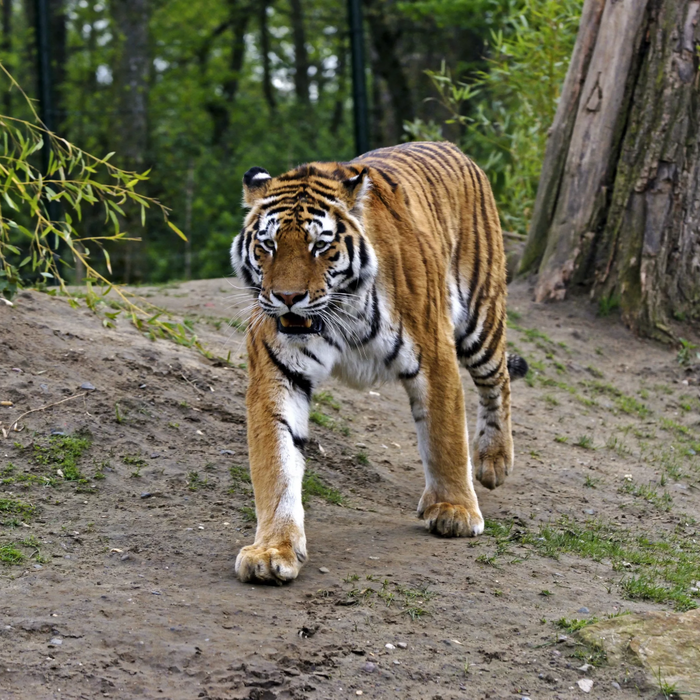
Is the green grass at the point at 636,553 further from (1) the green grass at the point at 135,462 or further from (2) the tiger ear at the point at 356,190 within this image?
(1) the green grass at the point at 135,462

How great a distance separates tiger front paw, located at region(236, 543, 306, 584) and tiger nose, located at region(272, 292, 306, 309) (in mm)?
886

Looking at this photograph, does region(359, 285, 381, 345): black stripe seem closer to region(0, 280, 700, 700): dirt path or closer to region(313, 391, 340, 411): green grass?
region(0, 280, 700, 700): dirt path

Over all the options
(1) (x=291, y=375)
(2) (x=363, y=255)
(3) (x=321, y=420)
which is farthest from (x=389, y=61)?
(1) (x=291, y=375)

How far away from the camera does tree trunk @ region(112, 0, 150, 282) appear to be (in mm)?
13391

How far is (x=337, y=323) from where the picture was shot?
3.77m

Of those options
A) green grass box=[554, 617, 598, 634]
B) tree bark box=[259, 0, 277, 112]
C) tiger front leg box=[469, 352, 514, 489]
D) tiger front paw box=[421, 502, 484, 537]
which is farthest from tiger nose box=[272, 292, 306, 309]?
tree bark box=[259, 0, 277, 112]

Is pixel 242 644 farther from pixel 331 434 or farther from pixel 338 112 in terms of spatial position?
pixel 338 112

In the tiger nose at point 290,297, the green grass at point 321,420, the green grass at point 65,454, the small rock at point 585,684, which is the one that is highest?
the tiger nose at point 290,297

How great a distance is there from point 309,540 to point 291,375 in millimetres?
700

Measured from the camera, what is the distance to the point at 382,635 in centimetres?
308

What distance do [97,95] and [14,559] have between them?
46.5 feet

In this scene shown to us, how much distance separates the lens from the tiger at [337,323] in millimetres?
3562

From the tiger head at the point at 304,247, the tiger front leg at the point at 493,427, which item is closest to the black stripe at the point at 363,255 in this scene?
the tiger head at the point at 304,247

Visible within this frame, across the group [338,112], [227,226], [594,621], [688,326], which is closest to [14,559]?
[594,621]
